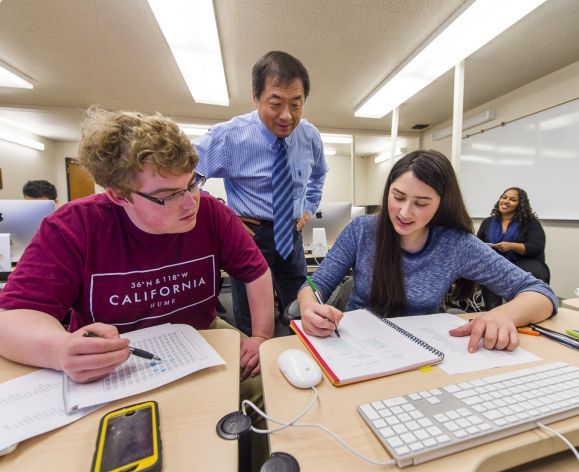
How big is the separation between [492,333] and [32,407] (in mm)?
956

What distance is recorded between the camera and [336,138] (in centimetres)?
556

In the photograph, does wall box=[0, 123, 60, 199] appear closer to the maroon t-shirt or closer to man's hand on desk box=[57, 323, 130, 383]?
the maroon t-shirt

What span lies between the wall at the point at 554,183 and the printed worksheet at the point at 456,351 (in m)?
Answer: 3.40

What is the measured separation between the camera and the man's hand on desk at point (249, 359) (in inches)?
29.6

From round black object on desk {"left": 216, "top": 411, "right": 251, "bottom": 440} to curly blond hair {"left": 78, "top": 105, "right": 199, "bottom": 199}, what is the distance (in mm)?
573

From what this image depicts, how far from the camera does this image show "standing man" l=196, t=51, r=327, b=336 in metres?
1.35

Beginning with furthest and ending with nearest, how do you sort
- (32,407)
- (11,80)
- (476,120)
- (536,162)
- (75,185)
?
(75,185)
(476,120)
(536,162)
(11,80)
(32,407)

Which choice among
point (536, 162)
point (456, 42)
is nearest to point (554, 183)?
point (536, 162)

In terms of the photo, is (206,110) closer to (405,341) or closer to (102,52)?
(102,52)

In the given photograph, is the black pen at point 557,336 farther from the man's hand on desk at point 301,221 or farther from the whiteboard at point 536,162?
the whiteboard at point 536,162

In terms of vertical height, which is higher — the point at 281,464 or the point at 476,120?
the point at 476,120

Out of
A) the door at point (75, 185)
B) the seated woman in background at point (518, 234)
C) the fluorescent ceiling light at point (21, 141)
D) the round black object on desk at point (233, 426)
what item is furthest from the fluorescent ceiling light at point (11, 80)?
the seated woman in background at point (518, 234)

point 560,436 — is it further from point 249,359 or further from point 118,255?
point 118,255

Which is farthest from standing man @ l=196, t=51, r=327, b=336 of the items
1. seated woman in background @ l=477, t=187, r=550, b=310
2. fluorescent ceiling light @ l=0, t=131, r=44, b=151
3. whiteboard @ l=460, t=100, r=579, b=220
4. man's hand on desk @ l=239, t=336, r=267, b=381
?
fluorescent ceiling light @ l=0, t=131, r=44, b=151
